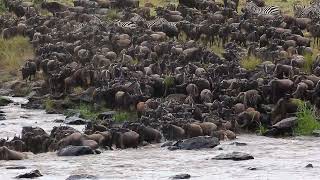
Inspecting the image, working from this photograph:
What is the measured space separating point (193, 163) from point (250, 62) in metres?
7.11

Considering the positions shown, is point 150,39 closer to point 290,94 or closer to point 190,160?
point 290,94

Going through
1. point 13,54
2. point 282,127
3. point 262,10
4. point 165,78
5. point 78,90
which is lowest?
point 282,127

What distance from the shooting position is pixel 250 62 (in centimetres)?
1647

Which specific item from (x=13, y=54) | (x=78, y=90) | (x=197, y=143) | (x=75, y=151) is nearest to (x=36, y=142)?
(x=75, y=151)

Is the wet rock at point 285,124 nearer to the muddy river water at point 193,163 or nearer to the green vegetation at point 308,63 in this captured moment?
the muddy river water at point 193,163

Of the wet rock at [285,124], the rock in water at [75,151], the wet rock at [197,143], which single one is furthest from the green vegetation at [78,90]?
the rock in water at [75,151]

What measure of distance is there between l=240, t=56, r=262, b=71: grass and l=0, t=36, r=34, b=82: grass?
5534mm

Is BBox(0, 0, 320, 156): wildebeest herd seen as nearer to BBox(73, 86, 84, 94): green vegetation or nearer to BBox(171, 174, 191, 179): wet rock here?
BBox(73, 86, 84, 94): green vegetation

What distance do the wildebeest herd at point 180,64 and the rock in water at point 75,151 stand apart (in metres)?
0.70

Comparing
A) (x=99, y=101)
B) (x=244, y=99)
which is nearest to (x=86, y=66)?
(x=99, y=101)

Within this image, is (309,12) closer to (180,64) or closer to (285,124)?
(180,64)

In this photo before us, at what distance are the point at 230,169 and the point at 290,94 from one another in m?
4.52

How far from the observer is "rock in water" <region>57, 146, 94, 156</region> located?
412 inches

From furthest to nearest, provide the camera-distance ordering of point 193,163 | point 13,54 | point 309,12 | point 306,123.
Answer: point 309,12 < point 13,54 < point 306,123 < point 193,163
